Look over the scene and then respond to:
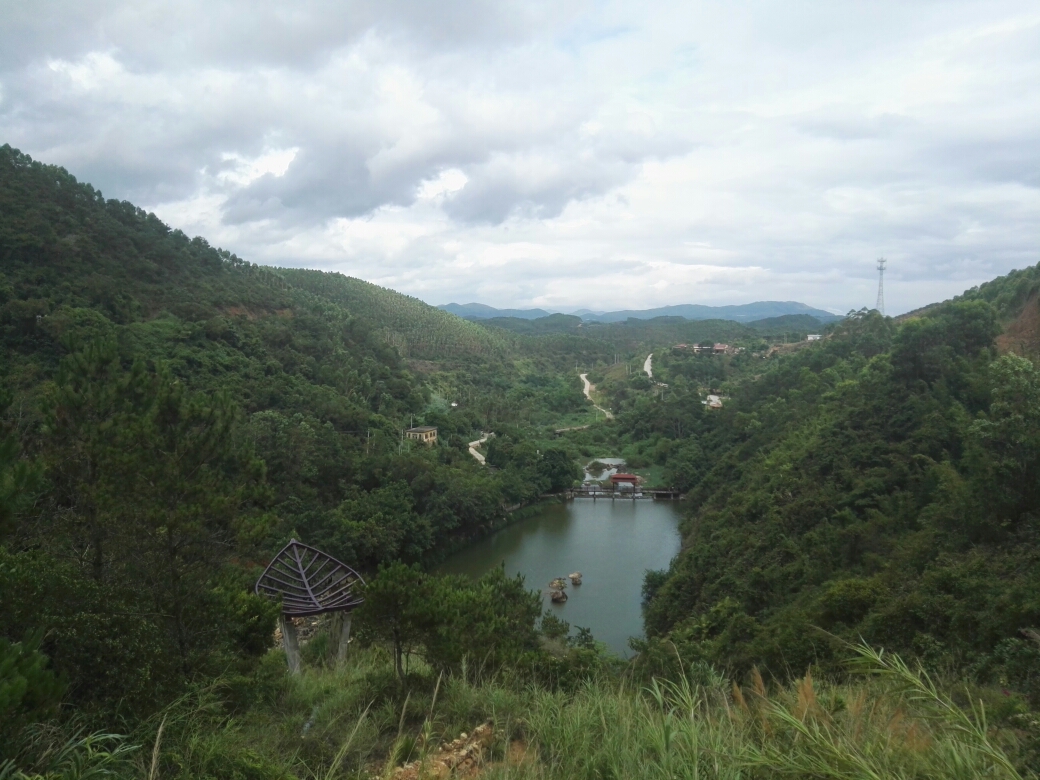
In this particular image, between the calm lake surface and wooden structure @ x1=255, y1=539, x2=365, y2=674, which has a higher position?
wooden structure @ x1=255, y1=539, x2=365, y2=674

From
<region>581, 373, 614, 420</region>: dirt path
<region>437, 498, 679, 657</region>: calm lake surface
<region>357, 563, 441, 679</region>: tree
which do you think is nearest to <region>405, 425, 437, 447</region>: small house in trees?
<region>437, 498, 679, 657</region>: calm lake surface

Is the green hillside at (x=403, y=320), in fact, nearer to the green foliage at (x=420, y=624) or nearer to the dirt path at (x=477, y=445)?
the dirt path at (x=477, y=445)

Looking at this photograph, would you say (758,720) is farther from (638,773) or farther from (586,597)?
(586,597)

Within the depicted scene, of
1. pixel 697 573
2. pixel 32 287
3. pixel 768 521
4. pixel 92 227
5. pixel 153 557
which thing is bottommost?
pixel 697 573

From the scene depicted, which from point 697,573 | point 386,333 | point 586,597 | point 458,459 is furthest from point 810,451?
point 386,333

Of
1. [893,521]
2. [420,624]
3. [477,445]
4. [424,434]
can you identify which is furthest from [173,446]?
[477,445]

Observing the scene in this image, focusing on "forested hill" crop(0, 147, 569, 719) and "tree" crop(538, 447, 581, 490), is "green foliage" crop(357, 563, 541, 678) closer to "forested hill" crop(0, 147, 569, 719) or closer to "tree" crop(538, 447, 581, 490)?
"forested hill" crop(0, 147, 569, 719)
